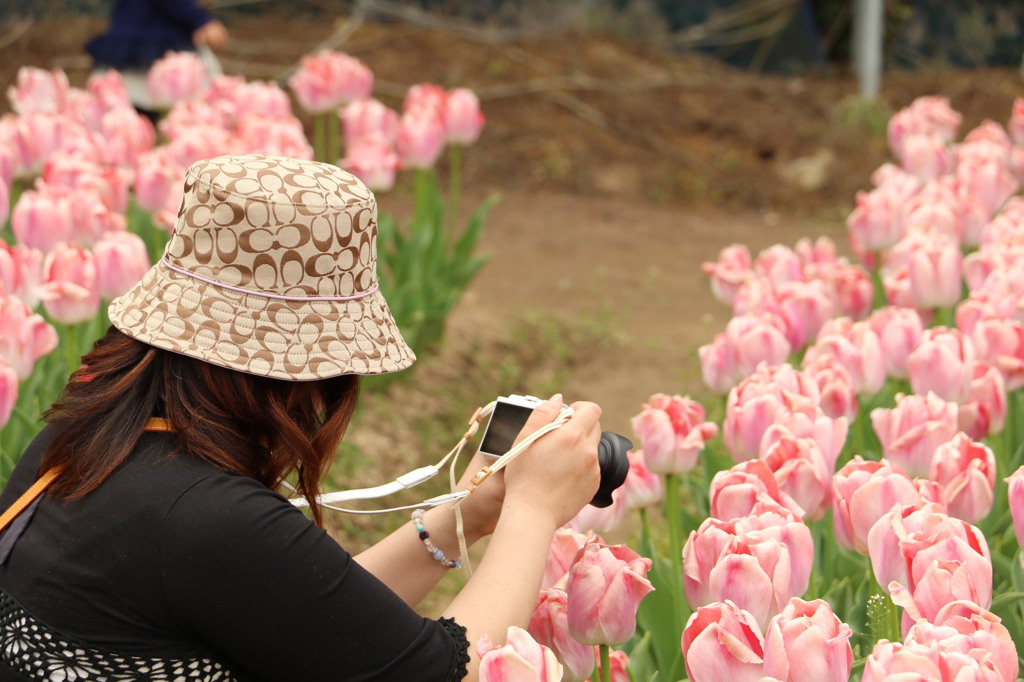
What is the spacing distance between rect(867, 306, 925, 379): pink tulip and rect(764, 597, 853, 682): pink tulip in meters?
1.29

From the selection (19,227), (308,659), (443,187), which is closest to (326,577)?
(308,659)

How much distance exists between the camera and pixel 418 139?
438 centimetres

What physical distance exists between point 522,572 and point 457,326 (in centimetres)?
399

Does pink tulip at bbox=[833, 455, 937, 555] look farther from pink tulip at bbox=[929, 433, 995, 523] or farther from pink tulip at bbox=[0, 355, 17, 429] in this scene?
pink tulip at bbox=[0, 355, 17, 429]

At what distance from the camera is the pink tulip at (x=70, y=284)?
2.58 m

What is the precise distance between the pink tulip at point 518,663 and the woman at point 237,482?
22 cm

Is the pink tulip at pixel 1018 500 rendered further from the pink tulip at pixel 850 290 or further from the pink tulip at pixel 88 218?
the pink tulip at pixel 88 218

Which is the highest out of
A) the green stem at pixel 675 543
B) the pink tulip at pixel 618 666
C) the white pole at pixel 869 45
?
the pink tulip at pixel 618 666

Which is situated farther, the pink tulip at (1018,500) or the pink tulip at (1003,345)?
the pink tulip at (1003,345)

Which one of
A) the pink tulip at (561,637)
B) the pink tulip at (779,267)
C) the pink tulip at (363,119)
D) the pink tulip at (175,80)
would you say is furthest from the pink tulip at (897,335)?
the pink tulip at (175,80)

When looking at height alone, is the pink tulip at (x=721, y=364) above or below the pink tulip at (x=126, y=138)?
below

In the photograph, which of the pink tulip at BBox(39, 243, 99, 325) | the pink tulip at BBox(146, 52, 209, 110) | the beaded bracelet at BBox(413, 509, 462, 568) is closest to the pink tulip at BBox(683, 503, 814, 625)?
the beaded bracelet at BBox(413, 509, 462, 568)

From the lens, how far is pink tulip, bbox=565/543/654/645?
63.8 inches

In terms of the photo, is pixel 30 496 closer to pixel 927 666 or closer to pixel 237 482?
pixel 237 482
